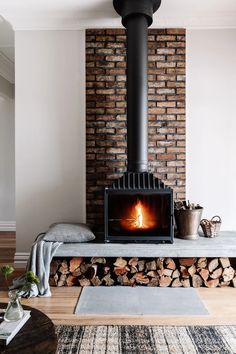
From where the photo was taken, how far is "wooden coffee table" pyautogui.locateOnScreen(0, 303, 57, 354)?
55.7 inches

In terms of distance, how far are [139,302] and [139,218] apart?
80 centimetres

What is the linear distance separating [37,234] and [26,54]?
76.5 inches

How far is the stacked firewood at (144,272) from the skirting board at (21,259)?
720mm

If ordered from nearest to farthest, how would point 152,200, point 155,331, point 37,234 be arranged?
point 155,331 < point 152,200 < point 37,234

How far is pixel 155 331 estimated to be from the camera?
236 centimetres

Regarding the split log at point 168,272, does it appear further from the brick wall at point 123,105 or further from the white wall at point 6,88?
the white wall at point 6,88

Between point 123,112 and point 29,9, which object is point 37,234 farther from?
point 29,9

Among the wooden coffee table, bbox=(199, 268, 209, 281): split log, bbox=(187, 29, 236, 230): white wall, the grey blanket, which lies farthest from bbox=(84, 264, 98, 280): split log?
the wooden coffee table

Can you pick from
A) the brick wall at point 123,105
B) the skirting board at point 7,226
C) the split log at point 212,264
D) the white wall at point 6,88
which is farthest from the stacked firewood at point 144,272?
the white wall at point 6,88

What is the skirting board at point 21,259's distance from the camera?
380 cm

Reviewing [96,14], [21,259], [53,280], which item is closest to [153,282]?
[53,280]

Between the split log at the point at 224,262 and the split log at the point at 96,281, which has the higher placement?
the split log at the point at 224,262

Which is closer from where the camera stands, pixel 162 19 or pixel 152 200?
pixel 152 200

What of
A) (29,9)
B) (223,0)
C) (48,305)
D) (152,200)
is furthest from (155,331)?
(29,9)
